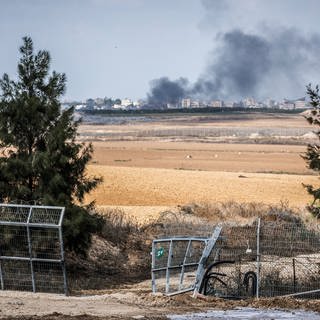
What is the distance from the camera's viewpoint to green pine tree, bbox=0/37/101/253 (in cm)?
2448

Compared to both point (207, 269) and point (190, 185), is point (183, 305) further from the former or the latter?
point (190, 185)

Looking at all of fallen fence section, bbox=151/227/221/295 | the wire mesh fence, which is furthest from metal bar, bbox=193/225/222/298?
the wire mesh fence

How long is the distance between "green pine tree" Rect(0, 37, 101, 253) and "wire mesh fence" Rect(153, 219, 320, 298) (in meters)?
3.00

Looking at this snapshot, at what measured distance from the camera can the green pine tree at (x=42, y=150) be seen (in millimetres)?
24484

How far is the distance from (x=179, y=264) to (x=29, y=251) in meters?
3.93

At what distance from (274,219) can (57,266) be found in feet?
40.8

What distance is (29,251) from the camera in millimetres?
20875

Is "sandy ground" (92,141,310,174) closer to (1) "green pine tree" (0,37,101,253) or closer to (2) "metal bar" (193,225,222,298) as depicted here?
(1) "green pine tree" (0,37,101,253)

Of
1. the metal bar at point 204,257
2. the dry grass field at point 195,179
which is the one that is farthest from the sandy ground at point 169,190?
the metal bar at point 204,257

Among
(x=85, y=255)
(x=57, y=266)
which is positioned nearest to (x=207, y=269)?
(x=57, y=266)

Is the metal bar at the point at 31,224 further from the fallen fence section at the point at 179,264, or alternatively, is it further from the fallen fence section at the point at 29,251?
the fallen fence section at the point at 179,264

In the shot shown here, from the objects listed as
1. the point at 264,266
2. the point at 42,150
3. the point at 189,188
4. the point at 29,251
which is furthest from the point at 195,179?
the point at 29,251

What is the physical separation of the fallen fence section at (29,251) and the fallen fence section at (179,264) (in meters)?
2.40

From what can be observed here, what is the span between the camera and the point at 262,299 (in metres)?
19.1
